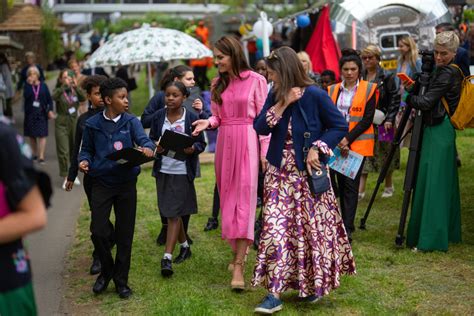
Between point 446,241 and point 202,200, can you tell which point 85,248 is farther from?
point 446,241

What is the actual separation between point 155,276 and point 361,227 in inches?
106

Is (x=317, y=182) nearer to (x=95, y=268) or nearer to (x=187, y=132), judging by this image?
(x=187, y=132)

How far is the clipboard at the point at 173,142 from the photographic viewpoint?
23.6 feet

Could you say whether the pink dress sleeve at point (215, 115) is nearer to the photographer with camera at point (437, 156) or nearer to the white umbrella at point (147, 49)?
Result: the photographer with camera at point (437, 156)

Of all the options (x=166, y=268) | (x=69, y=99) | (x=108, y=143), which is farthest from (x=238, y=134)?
(x=69, y=99)

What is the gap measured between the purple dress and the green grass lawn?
273 mm

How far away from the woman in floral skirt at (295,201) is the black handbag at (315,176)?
0.08 feet

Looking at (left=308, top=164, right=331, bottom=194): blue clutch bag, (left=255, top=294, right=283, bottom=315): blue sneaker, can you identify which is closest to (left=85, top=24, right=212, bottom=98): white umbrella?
(left=308, top=164, right=331, bottom=194): blue clutch bag

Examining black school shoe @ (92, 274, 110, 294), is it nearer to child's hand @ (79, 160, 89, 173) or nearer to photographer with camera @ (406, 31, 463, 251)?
child's hand @ (79, 160, 89, 173)

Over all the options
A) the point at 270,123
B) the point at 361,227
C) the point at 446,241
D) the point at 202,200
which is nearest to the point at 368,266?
the point at 446,241

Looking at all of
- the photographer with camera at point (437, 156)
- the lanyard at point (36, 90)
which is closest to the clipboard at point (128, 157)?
the photographer with camera at point (437, 156)

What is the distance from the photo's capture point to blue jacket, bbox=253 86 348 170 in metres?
6.34

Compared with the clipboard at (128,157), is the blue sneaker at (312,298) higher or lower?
lower

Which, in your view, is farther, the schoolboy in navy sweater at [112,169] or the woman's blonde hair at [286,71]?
the schoolboy in navy sweater at [112,169]
